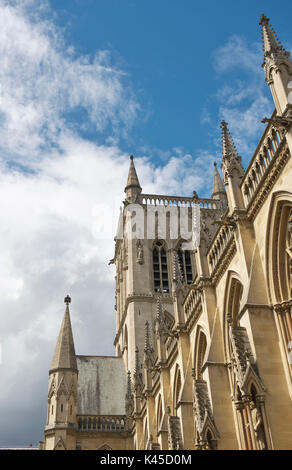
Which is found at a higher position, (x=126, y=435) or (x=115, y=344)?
(x=115, y=344)

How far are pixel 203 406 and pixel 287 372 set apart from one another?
5.72 meters

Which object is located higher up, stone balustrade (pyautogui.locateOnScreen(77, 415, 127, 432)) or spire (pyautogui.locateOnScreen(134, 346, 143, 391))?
spire (pyautogui.locateOnScreen(134, 346, 143, 391))

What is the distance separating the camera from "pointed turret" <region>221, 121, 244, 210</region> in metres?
19.9

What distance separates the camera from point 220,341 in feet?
68.7

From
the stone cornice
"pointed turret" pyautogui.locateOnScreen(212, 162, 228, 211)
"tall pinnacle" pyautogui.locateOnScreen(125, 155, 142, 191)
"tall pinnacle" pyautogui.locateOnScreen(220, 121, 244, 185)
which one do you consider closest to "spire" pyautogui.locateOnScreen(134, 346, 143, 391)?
"tall pinnacle" pyautogui.locateOnScreen(125, 155, 142, 191)

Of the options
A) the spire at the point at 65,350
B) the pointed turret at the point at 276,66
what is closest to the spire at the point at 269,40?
the pointed turret at the point at 276,66

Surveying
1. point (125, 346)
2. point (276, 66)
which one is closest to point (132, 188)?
point (125, 346)

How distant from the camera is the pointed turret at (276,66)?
16875mm

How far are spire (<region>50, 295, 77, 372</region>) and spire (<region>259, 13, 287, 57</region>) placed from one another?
32.5 meters

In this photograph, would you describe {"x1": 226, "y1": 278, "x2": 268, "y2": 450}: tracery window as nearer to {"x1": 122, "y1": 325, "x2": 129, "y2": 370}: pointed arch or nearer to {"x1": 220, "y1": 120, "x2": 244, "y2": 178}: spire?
{"x1": 220, "y1": 120, "x2": 244, "y2": 178}: spire

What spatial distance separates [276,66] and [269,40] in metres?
1.53

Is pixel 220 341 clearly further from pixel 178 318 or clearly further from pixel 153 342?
pixel 153 342

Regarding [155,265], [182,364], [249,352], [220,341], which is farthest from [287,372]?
[155,265]

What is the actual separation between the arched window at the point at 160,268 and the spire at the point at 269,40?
33.1 metres
